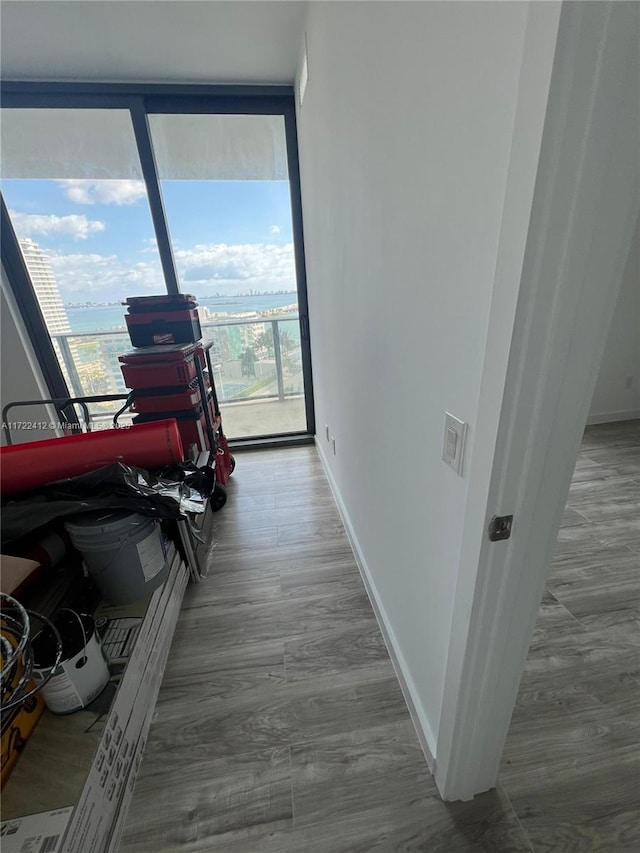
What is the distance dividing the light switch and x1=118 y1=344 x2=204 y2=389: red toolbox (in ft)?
5.71

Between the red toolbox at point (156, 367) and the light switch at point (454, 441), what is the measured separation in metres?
1.74

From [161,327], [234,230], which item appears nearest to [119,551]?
[161,327]

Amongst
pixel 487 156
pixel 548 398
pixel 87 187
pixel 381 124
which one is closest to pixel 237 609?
pixel 548 398

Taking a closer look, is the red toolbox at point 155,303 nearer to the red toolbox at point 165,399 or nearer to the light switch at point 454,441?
the red toolbox at point 165,399

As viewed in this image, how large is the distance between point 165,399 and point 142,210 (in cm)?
160

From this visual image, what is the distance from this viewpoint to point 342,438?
2082 mm

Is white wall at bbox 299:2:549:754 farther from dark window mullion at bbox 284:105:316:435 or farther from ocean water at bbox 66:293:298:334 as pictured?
ocean water at bbox 66:293:298:334

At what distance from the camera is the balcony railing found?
2928mm

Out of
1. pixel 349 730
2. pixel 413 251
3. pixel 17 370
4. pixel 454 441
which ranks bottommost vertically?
pixel 349 730

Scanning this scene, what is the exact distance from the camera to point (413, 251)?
86cm

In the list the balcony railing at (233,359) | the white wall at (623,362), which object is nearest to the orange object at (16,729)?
the balcony railing at (233,359)

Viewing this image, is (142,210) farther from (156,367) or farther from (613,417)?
(613,417)

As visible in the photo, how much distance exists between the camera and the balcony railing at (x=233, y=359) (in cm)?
293

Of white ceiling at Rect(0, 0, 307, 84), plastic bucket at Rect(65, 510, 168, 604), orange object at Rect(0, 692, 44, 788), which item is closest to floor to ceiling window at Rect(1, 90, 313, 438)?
white ceiling at Rect(0, 0, 307, 84)
